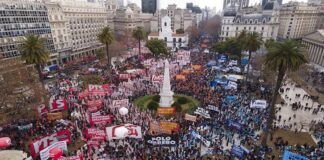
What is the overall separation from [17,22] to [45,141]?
42949 mm

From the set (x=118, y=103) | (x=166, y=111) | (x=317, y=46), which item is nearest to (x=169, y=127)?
(x=166, y=111)

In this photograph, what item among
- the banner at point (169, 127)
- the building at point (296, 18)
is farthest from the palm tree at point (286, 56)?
the building at point (296, 18)

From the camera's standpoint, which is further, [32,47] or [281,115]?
[281,115]

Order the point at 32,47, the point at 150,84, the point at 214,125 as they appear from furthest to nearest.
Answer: the point at 150,84
the point at 32,47
the point at 214,125

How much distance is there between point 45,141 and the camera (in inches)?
935

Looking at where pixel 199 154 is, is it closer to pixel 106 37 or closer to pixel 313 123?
pixel 313 123

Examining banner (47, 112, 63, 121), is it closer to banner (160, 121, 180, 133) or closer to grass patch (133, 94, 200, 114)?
grass patch (133, 94, 200, 114)

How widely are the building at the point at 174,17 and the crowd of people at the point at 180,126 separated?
10006 centimetres

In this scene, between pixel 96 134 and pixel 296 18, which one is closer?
pixel 96 134

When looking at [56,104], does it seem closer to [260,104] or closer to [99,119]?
[99,119]

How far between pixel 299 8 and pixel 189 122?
346 ft

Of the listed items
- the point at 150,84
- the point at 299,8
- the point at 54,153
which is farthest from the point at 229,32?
the point at 54,153

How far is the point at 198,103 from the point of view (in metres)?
39.2

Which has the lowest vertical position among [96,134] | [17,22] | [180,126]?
[180,126]
